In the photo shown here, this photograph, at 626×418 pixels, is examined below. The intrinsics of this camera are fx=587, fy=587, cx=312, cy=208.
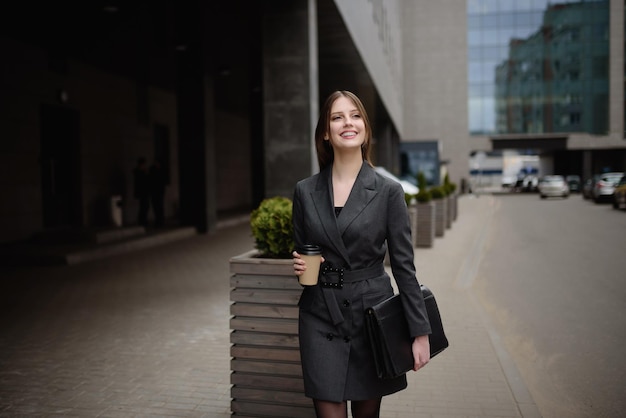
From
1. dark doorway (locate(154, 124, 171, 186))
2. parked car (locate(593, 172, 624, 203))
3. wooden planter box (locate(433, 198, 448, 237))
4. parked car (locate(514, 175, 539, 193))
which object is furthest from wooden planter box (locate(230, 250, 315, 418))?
parked car (locate(514, 175, 539, 193))

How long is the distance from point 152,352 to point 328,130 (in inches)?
150

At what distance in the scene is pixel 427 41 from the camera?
175 feet

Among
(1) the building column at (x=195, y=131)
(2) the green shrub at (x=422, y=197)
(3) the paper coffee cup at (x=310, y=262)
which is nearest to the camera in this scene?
(3) the paper coffee cup at (x=310, y=262)

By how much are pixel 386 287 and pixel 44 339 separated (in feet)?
16.0

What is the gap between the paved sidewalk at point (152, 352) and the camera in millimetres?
4477

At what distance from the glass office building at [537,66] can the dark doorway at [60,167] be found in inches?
1736

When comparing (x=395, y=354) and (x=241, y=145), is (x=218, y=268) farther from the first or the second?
(x=241, y=145)

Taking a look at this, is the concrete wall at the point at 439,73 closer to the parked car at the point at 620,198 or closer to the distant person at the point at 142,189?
the parked car at the point at 620,198

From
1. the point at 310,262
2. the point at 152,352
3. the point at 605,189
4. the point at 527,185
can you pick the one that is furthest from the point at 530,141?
the point at 310,262

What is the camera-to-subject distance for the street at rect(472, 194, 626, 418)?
4840mm

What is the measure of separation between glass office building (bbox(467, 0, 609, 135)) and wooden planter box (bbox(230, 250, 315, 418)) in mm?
54028

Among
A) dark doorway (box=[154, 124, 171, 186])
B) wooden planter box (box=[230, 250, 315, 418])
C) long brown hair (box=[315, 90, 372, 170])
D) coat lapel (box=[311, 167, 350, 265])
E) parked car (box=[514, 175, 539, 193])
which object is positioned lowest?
parked car (box=[514, 175, 539, 193])

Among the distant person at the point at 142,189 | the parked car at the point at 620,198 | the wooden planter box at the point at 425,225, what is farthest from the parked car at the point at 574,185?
the distant person at the point at 142,189

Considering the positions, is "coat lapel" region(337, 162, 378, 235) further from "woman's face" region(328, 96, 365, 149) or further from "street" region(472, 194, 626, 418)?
"street" region(472, 194, 626, 418)
